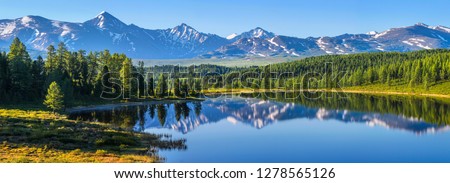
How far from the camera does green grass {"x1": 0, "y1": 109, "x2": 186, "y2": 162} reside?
4309 centimetres

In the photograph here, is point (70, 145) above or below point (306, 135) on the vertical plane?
above

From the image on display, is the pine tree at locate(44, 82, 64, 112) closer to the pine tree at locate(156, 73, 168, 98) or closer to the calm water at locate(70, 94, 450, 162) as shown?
the calm water at locate(70, 94, 450, 162)

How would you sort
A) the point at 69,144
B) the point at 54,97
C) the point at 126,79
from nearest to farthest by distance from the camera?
the point at 69,144, the point at 54,97, the point at 126,79

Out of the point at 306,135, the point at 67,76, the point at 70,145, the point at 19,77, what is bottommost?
the point at 306,135

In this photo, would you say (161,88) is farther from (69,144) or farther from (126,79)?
(69,144)

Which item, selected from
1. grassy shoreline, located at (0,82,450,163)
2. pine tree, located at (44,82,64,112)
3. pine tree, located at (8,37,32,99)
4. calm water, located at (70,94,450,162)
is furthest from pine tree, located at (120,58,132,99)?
grassy shoreline, located at (0,82,450,163)

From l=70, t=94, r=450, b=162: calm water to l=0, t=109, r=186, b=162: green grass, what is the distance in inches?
180

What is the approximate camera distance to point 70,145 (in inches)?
1988

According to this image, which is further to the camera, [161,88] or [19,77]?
[161,88]

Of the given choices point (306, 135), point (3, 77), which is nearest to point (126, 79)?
point (3, 77)

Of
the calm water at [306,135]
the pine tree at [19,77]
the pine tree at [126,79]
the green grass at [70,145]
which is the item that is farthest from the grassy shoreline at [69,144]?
the pine tree at [126,79]

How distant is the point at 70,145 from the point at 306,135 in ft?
141

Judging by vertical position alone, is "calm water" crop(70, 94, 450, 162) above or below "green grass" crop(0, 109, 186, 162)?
below

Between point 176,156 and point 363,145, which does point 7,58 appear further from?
point 363,145
